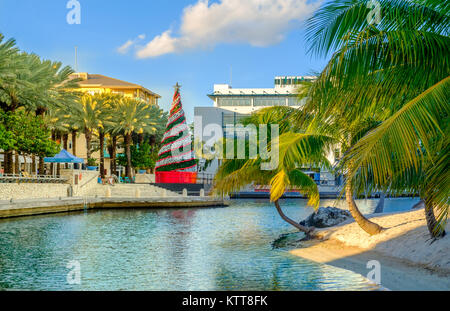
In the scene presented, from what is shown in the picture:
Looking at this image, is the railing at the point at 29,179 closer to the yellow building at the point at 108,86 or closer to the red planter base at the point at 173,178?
the red planter base at the point at 173,178

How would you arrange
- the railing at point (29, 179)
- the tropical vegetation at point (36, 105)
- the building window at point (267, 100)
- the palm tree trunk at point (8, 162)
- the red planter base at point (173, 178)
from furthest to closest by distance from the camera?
1. the building window at point (267, 100)
2. the red planter base at point (173, 178)
3. the palm tree trunk at point (8, 162)
4. the railing at point (29, 179)
5. the tropical vegetation at point (36, 105)

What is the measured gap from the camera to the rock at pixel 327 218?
20.1 meters

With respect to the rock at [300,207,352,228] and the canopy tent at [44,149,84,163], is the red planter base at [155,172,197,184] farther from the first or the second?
the rock at [300,207,352,228]

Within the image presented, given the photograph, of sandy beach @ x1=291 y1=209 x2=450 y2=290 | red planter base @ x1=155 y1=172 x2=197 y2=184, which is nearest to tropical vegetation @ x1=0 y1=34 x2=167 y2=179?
red planter base @ x1=155 y1=172 x2=197 y2=184

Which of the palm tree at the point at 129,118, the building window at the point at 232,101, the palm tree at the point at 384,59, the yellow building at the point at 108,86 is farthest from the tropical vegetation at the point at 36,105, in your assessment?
the building window at the point at 232,101

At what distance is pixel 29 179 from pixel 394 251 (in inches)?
1239

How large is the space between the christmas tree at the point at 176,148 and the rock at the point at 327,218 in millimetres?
36994

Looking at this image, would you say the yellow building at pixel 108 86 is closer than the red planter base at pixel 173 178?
No

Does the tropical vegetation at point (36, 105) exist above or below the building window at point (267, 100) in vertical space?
below

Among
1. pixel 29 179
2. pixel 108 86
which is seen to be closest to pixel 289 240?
pixel 29 179

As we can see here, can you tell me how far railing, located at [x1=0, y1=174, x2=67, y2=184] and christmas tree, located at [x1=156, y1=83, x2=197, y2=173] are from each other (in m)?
15.1
